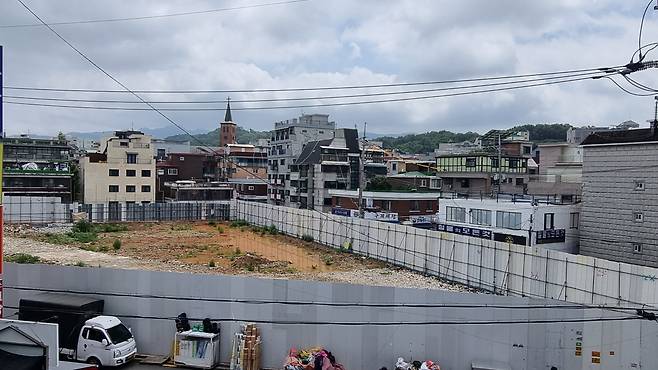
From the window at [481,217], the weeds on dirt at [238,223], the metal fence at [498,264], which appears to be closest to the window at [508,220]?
the window at [481,217]

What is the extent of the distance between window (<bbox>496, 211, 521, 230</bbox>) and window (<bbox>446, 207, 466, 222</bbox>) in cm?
237

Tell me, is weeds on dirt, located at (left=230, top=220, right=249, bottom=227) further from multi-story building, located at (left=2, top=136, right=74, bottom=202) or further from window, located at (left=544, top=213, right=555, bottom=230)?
window, located at (left=544, top=213, right=555, bottom=230)

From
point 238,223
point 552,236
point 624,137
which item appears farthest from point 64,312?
point 624,137

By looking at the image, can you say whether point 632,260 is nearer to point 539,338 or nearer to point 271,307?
point 539,338

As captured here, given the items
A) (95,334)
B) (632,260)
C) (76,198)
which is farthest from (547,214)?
(76,198)

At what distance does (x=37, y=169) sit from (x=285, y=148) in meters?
21.6

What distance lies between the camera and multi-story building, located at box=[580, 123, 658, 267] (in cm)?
2083

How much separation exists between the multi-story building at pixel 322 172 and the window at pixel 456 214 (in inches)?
567

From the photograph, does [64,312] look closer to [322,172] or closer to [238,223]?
[238,223]

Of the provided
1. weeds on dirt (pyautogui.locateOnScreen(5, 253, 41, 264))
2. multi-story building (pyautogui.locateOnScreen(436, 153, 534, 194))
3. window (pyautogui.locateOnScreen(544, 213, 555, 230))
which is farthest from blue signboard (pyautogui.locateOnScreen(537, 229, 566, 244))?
weeds on dirt (pyautogui.locateOnScreen(5, 253, 41, 264))

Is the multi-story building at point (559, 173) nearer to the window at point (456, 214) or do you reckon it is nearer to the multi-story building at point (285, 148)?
the window at point (456, 214)

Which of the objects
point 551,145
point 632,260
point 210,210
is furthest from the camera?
point 551,145

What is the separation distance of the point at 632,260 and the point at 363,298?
14.8 meters

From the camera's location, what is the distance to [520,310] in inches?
436
